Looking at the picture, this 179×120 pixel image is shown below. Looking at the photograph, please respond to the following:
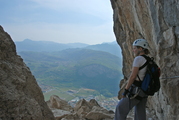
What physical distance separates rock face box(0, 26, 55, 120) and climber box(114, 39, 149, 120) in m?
2.32

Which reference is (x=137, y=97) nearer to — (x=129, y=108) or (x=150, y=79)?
(x=129, y=108)

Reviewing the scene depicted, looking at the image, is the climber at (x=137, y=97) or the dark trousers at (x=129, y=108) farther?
the dark trousers at (x=129, y=108)

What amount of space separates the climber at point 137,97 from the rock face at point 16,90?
7.60ft

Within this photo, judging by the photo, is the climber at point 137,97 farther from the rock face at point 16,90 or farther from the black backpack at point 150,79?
the rock face at point 16,90

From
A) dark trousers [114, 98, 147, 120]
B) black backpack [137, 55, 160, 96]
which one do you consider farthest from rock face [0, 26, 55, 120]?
black backpack [137, 55, 160, 96]

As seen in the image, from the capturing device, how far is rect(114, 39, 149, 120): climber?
5156 millimetres

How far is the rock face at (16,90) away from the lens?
14.1 feet

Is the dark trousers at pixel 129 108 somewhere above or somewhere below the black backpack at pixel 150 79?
below

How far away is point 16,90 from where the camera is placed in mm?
4836

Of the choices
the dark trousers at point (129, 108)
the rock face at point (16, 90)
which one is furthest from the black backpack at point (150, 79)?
the rock face at point (16, 90)

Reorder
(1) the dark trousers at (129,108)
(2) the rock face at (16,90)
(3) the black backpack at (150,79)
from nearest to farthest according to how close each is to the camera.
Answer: (2) the rock face at (16,90) < (3) the black backpack at (150,79) < (1) the dark trousers at (129,108)

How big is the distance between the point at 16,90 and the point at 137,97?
3.50 m

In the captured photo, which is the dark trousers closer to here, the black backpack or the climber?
the climber

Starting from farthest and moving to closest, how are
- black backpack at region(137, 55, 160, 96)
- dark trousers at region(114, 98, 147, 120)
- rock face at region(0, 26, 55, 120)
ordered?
dark trousers at region(114, 98, 147, 120), black backpack at region(137, 55, 160, 96), rock face at region(0, 26, 55, 120)
